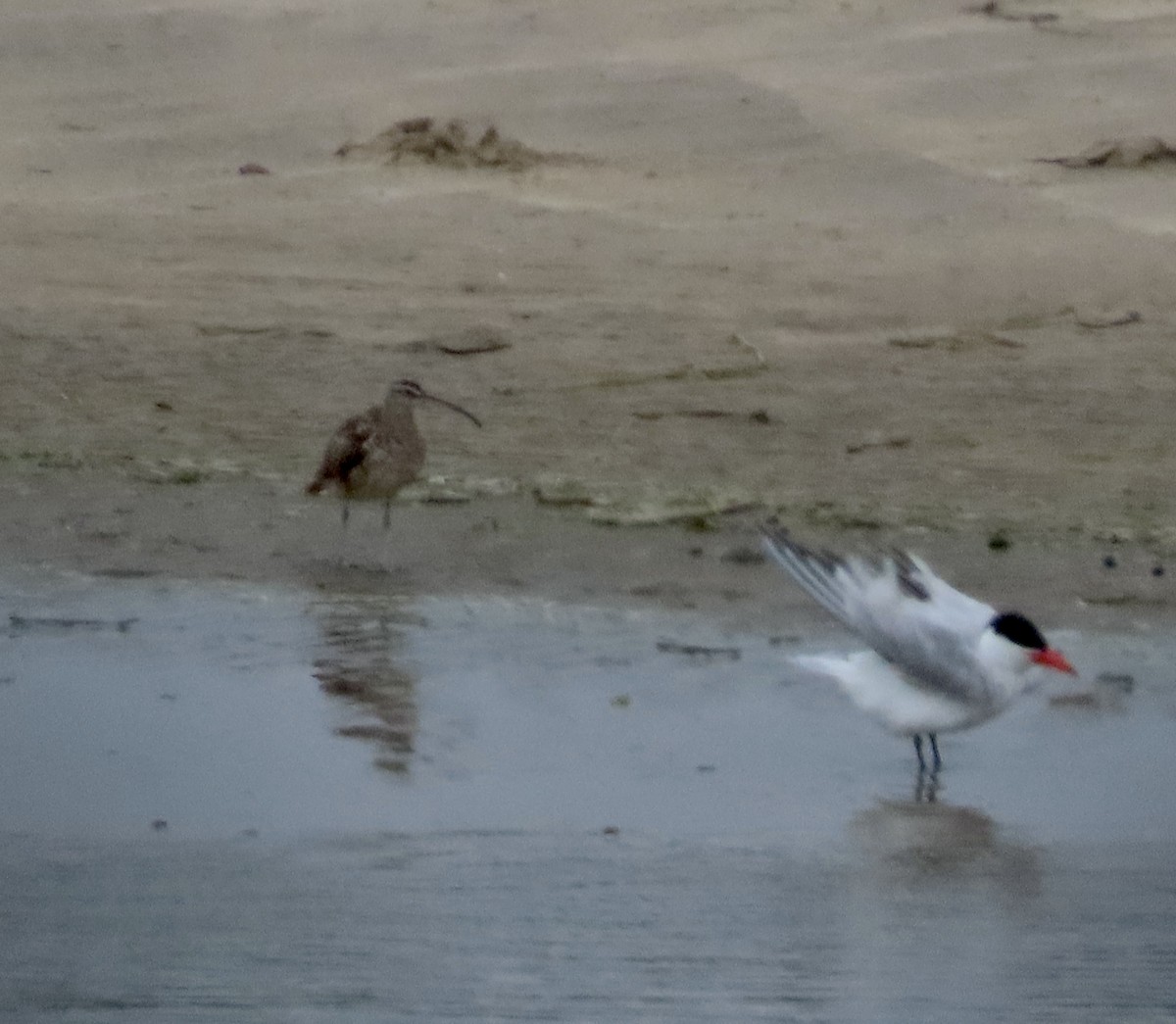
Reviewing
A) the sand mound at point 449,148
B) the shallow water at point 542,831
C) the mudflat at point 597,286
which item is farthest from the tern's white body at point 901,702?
the sand mound at point 449,148

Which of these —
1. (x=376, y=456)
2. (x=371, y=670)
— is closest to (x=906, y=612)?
(x=371, y=670)

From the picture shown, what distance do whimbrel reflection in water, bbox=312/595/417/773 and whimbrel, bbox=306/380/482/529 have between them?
0.86 meters

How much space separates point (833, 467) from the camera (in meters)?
10.7

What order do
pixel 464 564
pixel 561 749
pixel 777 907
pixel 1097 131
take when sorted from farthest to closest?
pixel 1097 131, pixel 464 564, pixel 561 749, pixel 777 907

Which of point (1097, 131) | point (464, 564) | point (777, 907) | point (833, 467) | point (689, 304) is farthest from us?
point (1097, 131)

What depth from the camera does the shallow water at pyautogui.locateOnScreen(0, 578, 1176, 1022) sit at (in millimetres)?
5633

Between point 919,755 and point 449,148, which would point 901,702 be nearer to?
point 919,755

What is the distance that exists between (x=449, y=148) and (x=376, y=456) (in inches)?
231

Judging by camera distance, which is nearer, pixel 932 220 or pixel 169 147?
pixel 932 220

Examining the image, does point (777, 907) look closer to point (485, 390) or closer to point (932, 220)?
point (485, 390)

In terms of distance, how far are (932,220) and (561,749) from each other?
7581 millimetres

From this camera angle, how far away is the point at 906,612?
7449 mm

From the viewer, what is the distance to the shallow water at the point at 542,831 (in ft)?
18.5

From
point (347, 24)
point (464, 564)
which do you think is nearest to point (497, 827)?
point (464, 564)
